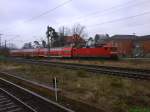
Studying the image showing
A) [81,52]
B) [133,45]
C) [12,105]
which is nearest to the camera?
[12,105]

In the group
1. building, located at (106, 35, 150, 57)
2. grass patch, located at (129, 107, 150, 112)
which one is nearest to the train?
building, located at (106, 35, 150, 57)

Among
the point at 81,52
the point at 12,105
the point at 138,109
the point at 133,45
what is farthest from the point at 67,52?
the point at 133,45

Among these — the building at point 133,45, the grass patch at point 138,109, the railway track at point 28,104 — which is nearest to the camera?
the grass patch at point 138,109

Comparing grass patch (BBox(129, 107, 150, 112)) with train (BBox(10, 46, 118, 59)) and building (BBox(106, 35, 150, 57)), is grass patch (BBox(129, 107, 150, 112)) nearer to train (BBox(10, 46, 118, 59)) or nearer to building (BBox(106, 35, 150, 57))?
train (BBox(10, 46, 118, 59))

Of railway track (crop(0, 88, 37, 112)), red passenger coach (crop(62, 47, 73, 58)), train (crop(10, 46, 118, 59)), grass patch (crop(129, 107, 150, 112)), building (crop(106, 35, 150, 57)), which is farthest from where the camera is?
building (crop(106, 35, 150, 57))

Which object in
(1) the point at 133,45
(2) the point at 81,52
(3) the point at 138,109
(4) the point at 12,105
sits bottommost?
(4) the point at 12,105

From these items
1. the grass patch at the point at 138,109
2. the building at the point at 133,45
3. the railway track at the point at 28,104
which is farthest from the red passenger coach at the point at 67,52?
the grass patch at the point at 138,109

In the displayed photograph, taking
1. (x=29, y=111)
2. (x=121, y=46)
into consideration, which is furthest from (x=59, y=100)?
(x=121, y=46)

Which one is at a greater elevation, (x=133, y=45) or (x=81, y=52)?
(x=133, y=45)

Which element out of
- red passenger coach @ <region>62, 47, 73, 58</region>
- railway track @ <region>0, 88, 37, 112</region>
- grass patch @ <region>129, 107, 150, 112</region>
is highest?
red passenger coach @ <region>62, 47, 73, 58</region>

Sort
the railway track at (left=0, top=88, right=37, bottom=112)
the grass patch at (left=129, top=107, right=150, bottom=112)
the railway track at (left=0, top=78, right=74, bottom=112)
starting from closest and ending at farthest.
A: the grass patch at (left=129, top=107, right=150, bottom=112), the railway track at (left=0, top=78, right=74, bottom=112), the railway track at (left=0, top=88, right=37, bottom=112)

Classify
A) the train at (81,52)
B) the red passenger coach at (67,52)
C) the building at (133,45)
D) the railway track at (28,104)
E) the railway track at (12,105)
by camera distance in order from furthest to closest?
the building at (133,45), the red passenger coach at (67,52), the train at (81,52), the railway track at (12,105), the railway track at (28,104)

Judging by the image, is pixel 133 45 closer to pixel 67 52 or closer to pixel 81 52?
pixel 67 52

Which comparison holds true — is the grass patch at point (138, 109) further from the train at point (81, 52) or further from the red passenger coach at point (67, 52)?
the red passenger coach at point (67, 52)
